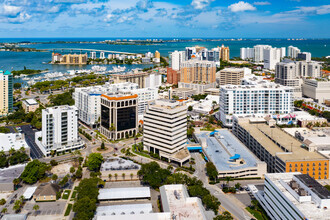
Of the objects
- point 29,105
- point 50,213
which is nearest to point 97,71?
point 29,105

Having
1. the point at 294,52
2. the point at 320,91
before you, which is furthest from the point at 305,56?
the point at 320,91

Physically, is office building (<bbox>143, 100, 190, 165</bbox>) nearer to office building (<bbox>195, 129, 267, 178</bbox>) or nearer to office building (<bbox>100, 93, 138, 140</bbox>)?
office building (<bbox>195, 129, 267, 178</bbox>)

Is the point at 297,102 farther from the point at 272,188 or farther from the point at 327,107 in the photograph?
the point at 272,188

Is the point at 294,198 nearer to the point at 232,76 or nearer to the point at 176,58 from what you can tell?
the point at 232,76

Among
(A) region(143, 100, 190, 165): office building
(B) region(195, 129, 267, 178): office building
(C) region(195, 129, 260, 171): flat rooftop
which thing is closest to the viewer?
(B) region(195, 129, 267, 178): office building

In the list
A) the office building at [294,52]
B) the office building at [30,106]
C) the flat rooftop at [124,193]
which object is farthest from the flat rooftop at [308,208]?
the office building at [294,52]

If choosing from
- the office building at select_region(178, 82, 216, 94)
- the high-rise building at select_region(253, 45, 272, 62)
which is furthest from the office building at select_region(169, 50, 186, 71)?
the high-rise building at select_region(253, 45, 272, 62)
